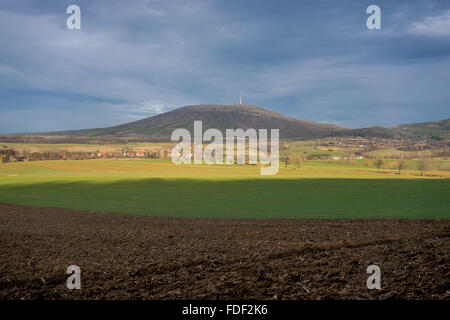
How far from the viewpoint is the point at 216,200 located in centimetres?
4091

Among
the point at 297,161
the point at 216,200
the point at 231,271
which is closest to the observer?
the point at 231,271

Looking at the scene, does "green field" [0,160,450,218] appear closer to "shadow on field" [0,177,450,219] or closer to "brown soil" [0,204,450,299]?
"shadow on field" [0,177,450,219]

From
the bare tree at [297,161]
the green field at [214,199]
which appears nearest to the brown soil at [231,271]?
the green field at [214,199]

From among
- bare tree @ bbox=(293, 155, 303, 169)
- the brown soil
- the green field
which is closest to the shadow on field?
the green field

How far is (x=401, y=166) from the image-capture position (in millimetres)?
96812

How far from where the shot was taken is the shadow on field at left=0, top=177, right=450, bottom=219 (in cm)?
3052

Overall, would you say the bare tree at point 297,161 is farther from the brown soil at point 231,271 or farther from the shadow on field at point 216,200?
the brown soil at point 231,271

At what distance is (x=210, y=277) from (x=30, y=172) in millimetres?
84261

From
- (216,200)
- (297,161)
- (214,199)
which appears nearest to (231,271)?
(216,200)

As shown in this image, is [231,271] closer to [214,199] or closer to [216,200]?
[216,200]

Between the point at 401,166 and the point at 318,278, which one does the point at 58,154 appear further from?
the point at 318,278

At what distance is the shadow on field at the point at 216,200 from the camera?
100 feet
